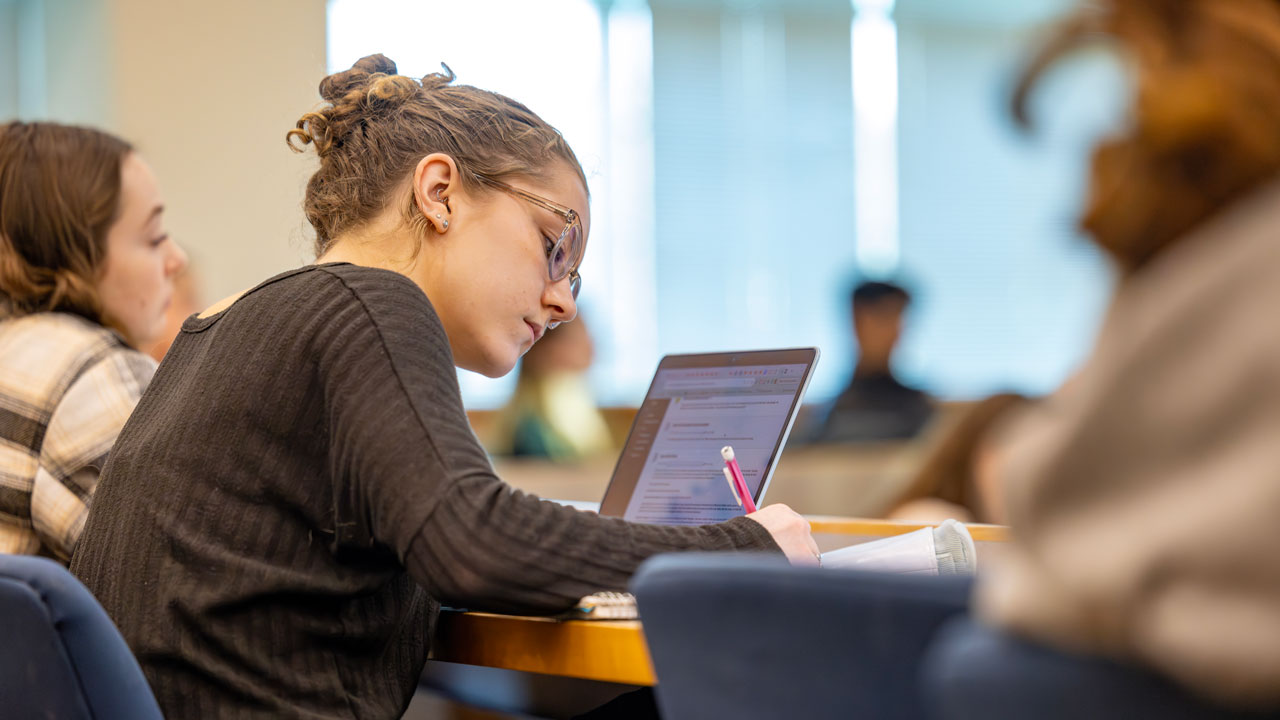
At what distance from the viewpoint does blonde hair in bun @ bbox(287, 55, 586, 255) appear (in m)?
1.28

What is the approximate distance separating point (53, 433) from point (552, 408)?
2.79m

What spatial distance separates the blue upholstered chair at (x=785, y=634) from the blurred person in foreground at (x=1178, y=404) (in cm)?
9

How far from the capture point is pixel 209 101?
4.01 m

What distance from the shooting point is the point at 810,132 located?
6.19m

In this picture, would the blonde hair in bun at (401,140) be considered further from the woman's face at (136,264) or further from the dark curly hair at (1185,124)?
the dark curly hair at (1185,124)

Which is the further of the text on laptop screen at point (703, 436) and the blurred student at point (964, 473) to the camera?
the blurred student at point (964, 473)

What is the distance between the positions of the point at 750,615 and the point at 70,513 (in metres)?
1.14

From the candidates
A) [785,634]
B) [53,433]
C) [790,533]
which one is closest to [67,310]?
[53,433]

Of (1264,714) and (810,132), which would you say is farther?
(810,132)

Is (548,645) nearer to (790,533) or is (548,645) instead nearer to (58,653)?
(790,533)

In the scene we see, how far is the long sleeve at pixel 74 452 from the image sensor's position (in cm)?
148

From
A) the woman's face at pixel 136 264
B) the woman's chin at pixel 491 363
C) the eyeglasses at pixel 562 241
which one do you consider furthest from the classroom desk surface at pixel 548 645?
the woman's face at pixel 136 264

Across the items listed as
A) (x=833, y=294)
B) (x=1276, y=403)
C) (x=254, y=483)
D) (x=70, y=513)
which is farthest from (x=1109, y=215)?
(x=833, y=294)

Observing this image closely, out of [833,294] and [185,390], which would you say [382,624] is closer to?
[185,390]
